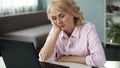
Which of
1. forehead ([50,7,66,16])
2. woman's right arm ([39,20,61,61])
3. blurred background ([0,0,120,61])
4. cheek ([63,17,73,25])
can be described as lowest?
blurred background ([0,0,120,61])

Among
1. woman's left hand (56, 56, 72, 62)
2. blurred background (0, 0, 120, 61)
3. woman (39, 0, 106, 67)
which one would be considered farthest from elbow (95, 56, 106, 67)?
blurred background (0, 0, 120, 61)

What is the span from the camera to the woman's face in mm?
1562

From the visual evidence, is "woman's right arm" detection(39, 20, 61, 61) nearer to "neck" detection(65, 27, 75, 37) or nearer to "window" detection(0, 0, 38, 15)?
"neck" detection(65, 27, 75, 37)

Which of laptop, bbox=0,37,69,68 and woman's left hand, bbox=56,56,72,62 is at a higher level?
laptop, bbox=0,37,69,68

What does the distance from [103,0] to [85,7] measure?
50 cm

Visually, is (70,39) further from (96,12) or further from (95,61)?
(96,12)

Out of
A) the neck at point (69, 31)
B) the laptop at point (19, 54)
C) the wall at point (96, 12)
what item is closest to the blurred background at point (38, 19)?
the wall at point (96, 12)

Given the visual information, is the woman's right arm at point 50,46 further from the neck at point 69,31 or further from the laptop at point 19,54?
the laptop at point 19,54

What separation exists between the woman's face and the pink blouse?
0.09m

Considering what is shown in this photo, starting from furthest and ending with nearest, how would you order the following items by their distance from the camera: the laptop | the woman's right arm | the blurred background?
the blurred background → the woman's right arm → the laptop

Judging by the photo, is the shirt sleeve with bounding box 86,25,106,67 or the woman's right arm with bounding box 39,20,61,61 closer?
the shirt sleeve with bounding box 86,25,106,67

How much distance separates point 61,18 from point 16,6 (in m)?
3.39

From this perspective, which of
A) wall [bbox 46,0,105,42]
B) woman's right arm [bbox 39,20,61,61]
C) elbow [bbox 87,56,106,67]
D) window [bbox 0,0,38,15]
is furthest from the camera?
wall [bbox 46,0,105,42]

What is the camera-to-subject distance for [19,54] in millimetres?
1182
